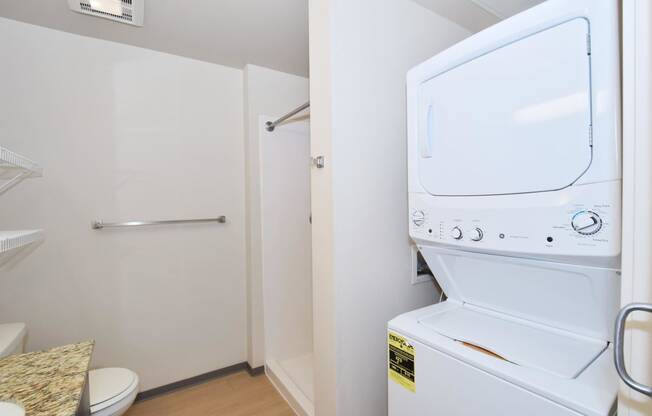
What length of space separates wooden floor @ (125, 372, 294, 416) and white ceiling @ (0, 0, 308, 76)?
7.85ft

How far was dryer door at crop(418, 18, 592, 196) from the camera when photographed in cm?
73

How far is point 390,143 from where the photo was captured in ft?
4.58

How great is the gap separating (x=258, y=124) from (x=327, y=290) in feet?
5.11

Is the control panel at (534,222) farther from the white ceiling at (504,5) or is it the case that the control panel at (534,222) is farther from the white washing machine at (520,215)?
the white ceiling at (504,5)

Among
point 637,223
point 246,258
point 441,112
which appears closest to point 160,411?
point 246,258

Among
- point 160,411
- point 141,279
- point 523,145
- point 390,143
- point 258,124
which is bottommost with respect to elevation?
point 160,411

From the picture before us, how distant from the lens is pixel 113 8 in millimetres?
1590

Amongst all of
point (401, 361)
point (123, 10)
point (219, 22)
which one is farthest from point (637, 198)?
point (123, 10)

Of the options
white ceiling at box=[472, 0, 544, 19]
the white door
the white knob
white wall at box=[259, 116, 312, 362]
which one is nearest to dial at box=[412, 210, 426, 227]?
the white knob

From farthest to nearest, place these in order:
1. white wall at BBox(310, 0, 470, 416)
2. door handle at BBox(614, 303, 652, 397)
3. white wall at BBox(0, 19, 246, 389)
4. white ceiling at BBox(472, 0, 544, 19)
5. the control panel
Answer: white wall at BBox(0, 19, 246, 389), white ceiling at BBox(472, 0, 544, 19), white wall at BBox(310, 0, 470, 416), the control panel, door handle at BBox(614, 303, 652, 397)

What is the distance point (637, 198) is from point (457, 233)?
1.46ft

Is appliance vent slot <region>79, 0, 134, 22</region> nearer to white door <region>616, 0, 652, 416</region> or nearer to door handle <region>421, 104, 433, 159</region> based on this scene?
door handle <region>421, 104, 433, 159</region>

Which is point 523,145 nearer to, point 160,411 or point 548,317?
point 548,317

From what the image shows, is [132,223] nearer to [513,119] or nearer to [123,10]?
[123,10]
